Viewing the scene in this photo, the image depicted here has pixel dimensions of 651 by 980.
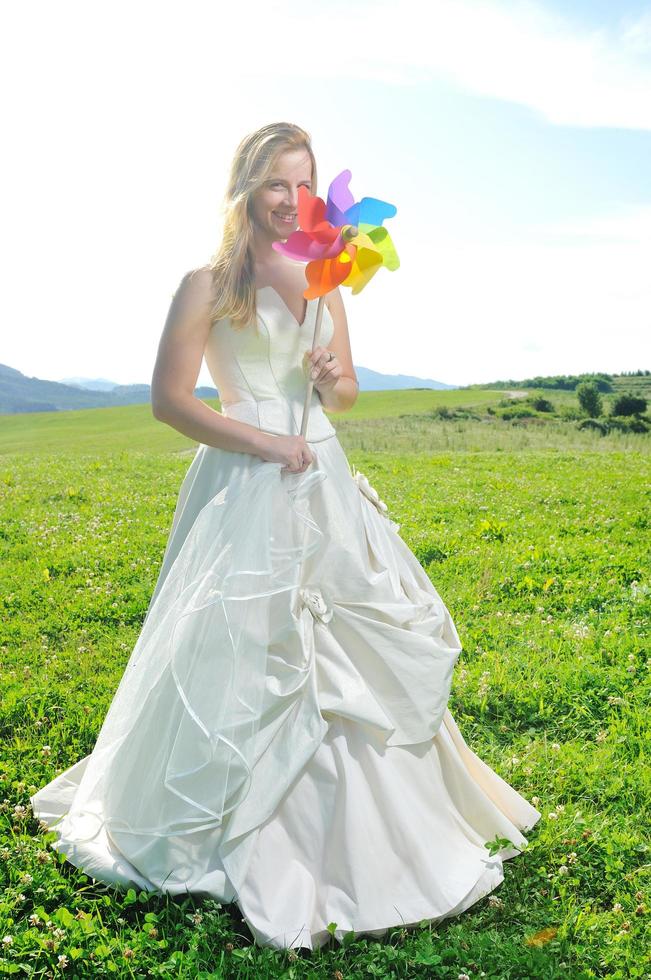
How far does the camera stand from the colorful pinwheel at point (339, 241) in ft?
11.9

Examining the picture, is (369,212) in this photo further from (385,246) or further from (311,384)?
(311,384)

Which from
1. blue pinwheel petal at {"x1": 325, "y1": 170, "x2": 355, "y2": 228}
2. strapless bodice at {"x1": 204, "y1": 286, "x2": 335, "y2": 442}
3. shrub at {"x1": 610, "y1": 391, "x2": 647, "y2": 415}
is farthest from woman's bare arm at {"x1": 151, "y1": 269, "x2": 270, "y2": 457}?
shrub at {"x1": 610, "y1": 391, "x2": 647, "y2": 415}

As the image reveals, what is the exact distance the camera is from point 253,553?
149 inches

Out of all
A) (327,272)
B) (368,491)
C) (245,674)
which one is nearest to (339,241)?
(327,272)

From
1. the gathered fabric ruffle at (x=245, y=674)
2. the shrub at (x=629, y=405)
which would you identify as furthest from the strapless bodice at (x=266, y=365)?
the shrub at (x=629, y=405)

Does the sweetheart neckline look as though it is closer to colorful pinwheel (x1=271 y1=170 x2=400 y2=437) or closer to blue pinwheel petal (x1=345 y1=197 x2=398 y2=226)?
colorful pinwheel (x1=271 y1=170 x2=400 y2=437)

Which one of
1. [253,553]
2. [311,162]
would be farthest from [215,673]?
[311,162]

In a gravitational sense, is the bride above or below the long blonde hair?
below

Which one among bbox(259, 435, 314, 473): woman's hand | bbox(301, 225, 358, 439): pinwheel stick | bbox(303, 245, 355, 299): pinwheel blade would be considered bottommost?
bbox(259, 435, 314, 473): woman's hand

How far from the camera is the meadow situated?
142 inches

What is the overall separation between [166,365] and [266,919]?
8.08 ft

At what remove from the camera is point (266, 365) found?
409cm

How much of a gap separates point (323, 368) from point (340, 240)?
0.60 metres

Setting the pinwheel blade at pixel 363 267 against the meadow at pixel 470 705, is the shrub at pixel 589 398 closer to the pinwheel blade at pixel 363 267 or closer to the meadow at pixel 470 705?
the meadow at pixel 470 705
